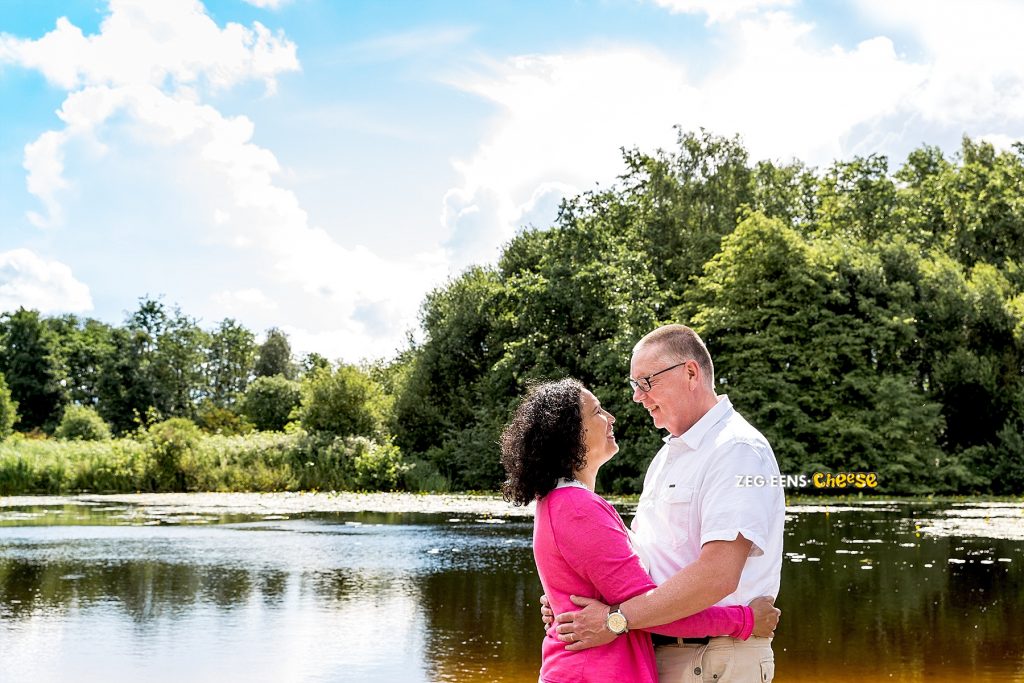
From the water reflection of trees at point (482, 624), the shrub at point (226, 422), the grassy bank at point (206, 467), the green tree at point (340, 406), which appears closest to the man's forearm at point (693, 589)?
the water reflection of trees at point (482, 624)

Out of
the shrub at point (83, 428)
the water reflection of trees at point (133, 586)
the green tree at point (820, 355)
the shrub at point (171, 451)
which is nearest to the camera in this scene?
the water reflection of trees at point (133, 586)

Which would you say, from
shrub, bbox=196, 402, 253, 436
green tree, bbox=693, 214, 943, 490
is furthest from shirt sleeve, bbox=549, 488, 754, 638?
shrub, bbox=196, 402, 253, 436

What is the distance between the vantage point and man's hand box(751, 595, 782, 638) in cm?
255

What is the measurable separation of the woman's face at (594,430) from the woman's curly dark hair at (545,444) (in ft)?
0.06

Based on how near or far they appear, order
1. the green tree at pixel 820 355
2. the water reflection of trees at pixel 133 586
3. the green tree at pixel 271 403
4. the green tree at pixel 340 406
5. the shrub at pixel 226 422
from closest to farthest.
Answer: the water reflection of trees at pixel 133 586, the green tree at pixel 820 355, the green tree at pixel 340 406, the shrub at pixel 226 422, the green tree at pixel 271 403

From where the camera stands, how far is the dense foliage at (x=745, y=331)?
2939cm

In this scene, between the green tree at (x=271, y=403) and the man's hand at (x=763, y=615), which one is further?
the green tree at (x=271, y=403)

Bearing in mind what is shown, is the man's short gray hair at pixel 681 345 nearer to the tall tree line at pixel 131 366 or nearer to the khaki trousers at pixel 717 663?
the khaki trousers at pixel 717 663

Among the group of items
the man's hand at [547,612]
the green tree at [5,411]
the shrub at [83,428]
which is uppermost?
the green tree at [5,411]

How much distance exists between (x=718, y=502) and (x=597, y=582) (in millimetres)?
346

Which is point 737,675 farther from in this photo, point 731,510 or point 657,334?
point 657,334

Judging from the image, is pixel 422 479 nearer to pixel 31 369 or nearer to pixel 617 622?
pixel 617 622

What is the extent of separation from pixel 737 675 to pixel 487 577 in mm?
9754

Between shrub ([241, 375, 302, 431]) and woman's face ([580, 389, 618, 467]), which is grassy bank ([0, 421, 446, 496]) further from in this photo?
woman's face ([580, 389, 618, 467])
